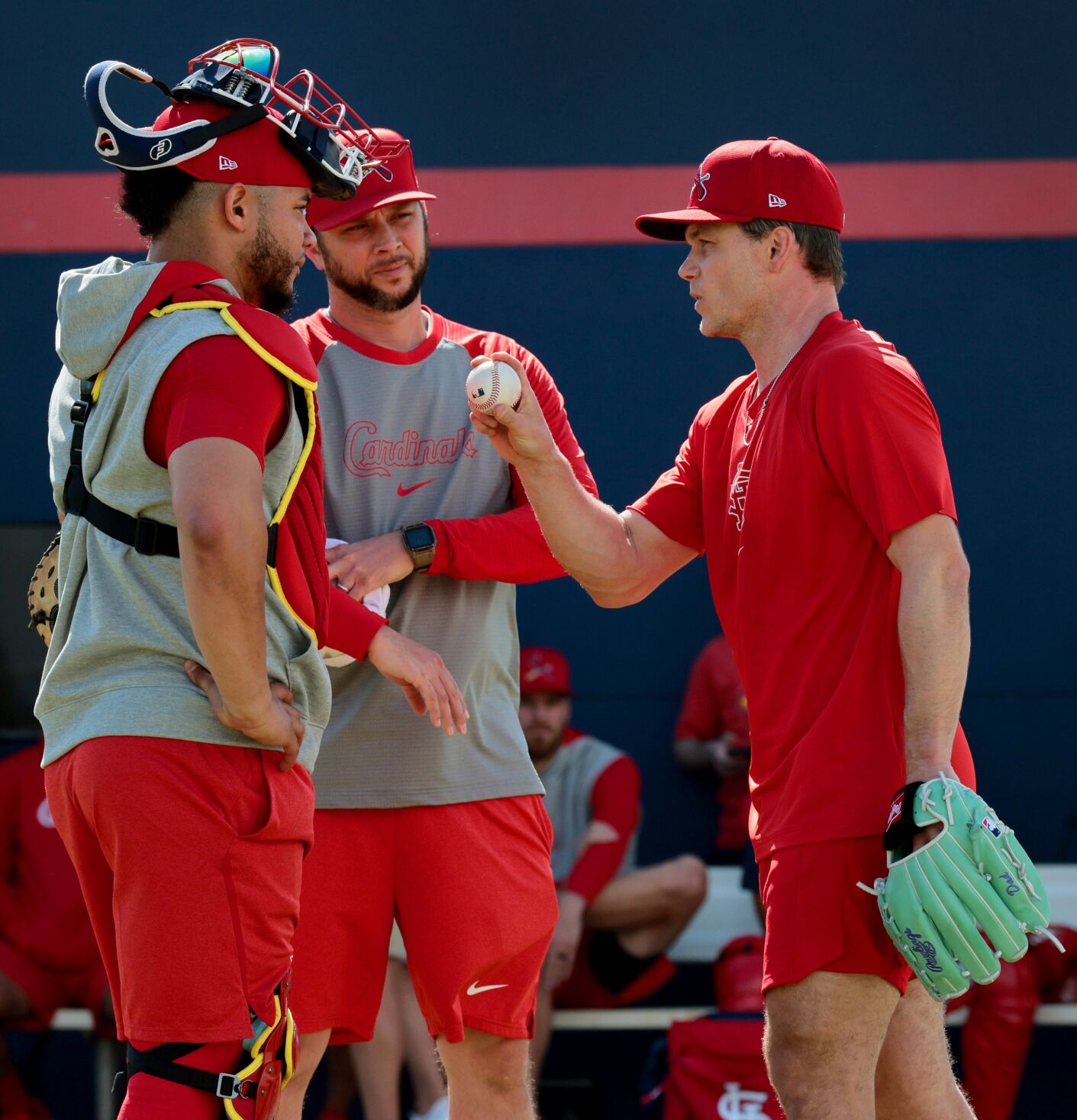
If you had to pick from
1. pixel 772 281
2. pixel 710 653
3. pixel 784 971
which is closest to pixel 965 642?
pixel 784 971

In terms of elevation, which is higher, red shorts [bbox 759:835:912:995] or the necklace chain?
the necklace chain

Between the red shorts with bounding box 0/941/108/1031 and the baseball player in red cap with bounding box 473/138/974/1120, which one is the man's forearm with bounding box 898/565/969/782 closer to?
the baseball player in red cap with bounding box 473/138/974/1120

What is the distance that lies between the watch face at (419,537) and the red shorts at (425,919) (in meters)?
0.51

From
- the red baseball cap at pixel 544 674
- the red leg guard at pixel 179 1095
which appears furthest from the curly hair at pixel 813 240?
the red baseball cap at pixel 544 674

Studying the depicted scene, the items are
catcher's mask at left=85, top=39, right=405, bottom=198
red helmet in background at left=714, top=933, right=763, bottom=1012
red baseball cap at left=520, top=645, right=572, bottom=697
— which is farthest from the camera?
red baseball cap at left=520, top=645, right=572, bottom=697

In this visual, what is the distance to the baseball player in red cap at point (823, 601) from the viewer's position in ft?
8.30

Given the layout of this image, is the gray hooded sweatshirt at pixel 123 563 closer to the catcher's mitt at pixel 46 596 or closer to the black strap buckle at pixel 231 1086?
the catcher's mitt at pixel 46 596

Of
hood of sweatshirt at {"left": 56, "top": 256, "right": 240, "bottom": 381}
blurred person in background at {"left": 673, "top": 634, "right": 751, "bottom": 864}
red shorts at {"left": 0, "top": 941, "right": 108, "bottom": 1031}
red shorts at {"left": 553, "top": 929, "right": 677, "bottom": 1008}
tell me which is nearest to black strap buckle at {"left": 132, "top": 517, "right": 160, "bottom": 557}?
hood of sweatshirt at {"left": 56, "top": 256, "right": 240, "bottom": 381}

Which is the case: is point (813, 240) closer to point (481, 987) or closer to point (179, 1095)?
point (481, 987)

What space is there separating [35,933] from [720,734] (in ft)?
7.65

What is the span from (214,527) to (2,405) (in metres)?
3.76

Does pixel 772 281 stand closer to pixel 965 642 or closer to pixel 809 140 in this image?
pixel 965 642

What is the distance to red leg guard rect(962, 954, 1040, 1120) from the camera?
4.75 meters

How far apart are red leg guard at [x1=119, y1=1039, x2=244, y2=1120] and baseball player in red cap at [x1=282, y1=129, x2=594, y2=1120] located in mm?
750
